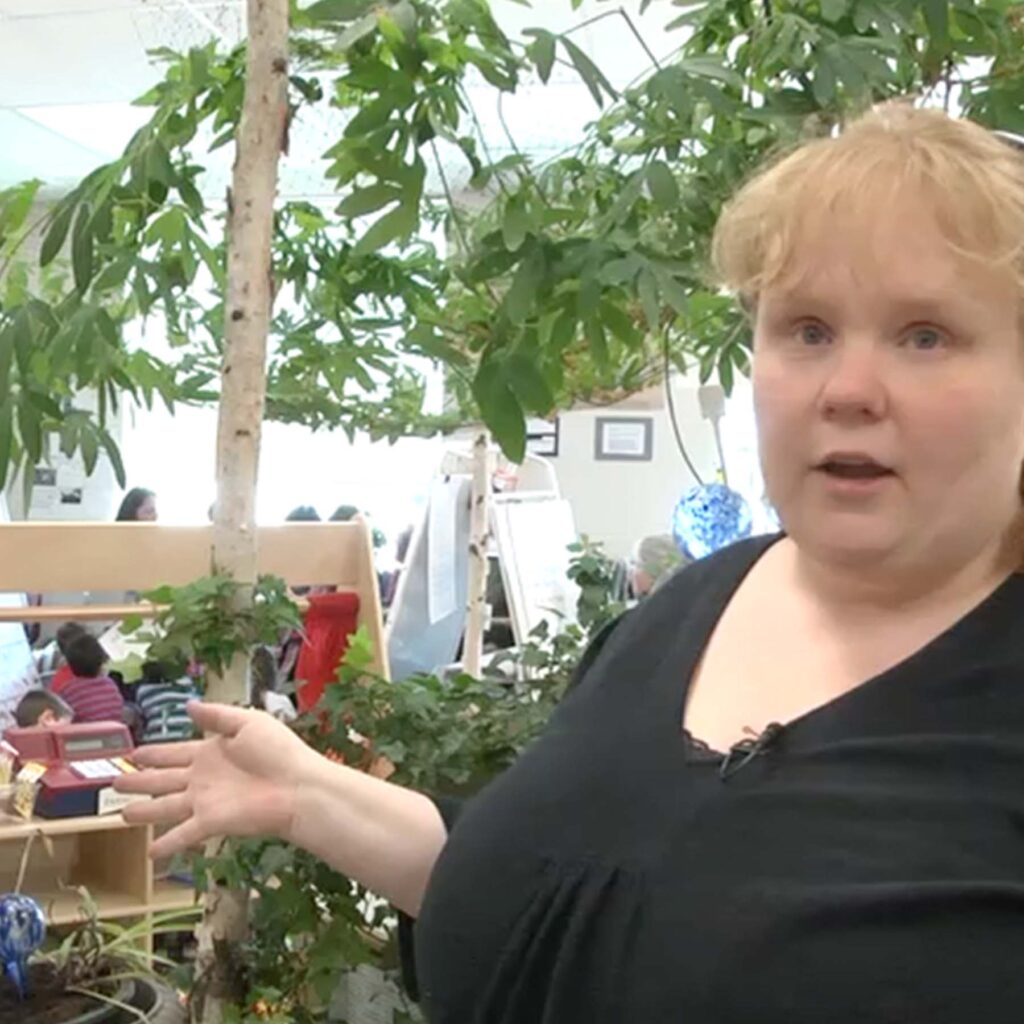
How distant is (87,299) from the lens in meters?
1.21

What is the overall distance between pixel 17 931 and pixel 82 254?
65 cm

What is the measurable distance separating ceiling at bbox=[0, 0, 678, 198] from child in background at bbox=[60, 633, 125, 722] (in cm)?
117

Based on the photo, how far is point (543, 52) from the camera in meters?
1.04

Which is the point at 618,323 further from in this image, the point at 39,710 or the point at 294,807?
the point at 39,710

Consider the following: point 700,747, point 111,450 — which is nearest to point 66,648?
point 111,450

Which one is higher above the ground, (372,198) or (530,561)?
(372,198)

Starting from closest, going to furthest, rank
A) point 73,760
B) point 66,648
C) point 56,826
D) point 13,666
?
point 56,826
point 73,760
point 66,648
point 13,666

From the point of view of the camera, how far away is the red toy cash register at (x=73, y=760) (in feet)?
7.70

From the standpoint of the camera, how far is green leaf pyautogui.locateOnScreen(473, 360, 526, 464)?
42.9 inches

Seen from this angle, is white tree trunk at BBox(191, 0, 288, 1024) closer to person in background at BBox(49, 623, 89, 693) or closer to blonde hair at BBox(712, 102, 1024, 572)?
blonde hair at BBox(712, 102, 1024, 572)

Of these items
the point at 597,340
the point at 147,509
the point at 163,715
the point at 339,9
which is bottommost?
the point at 163,715

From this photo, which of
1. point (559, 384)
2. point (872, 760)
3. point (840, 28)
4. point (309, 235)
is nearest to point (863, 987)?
point (872, 760)

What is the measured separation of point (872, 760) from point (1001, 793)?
0.06 meters

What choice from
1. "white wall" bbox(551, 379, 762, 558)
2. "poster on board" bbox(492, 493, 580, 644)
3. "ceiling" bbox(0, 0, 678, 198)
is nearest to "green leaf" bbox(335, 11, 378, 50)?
"poster on board" bbox(492, 493, 580, 644)
